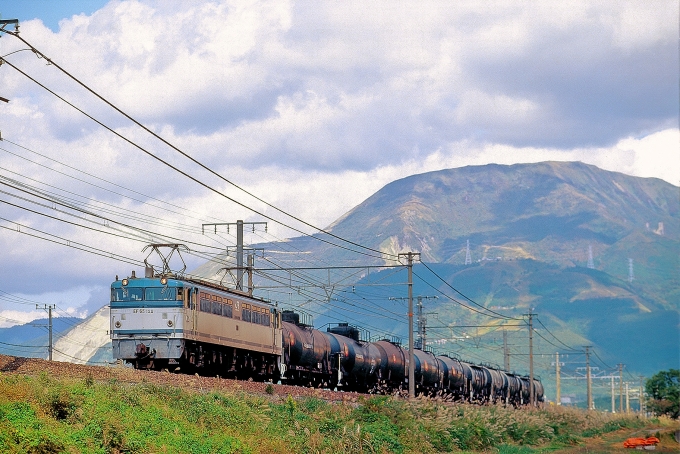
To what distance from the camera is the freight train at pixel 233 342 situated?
41312 mm

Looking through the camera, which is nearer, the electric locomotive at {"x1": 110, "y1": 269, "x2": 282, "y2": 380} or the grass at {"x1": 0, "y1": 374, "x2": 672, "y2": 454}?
the grass at {"x1": 0, "y1": 374, "x2": 672, "y2": 454}

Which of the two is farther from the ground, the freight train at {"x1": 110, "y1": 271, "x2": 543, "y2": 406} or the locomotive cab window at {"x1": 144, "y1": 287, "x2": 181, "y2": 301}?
the locomotive cab window at {"x1": 144, "y1": 287, "x2": 181, "y2": 301}

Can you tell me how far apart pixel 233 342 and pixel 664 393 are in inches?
3956

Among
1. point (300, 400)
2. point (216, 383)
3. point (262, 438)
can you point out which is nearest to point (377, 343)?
point (300, 400)

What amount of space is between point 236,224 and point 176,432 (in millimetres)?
37639

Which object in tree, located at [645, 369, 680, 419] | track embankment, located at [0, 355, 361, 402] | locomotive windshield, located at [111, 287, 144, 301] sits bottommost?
tree, located at [645, 369, 680, 419]

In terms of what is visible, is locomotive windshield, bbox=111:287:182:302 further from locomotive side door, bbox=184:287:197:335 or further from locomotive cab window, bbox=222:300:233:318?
locomotive cab window, bbox=222:300:233:318

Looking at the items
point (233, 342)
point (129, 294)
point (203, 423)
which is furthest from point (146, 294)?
point (203, 423)

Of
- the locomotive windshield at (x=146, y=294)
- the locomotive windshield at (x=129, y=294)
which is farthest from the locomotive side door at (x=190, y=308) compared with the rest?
the locomotive windshield at (x=129, y=294)

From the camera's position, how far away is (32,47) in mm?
27750

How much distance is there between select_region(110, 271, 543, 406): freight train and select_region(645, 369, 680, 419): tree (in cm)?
6714

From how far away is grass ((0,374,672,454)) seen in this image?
2352 centimetres

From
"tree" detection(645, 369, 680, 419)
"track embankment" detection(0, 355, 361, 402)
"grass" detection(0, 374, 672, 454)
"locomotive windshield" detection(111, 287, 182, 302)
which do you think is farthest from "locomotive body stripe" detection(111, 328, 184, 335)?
"tree" detection(645, 369, 680, 419)

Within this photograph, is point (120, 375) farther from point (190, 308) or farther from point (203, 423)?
point (190, 308)
